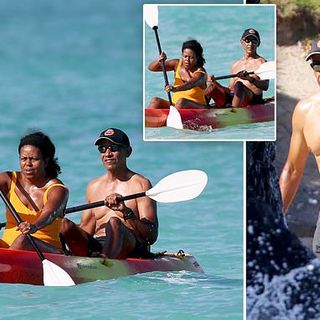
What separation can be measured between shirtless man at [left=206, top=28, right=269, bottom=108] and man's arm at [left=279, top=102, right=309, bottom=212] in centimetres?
27

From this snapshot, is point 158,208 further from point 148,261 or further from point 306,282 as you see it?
point 306,282

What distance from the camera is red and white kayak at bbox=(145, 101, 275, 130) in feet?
25.5

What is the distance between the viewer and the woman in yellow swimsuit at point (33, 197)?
739 centimetres

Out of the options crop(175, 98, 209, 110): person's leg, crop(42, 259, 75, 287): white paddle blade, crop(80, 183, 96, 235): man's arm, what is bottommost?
crop(42, 259, 75, 287): white paddle blade

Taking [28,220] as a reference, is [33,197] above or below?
above

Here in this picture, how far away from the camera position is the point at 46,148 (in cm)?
760

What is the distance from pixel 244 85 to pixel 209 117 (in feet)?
0.92

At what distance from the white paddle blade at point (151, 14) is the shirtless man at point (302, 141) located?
0.92m

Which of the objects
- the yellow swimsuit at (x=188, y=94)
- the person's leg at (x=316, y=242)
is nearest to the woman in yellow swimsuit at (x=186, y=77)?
the yellow swimsuit at (x=188, y=94)

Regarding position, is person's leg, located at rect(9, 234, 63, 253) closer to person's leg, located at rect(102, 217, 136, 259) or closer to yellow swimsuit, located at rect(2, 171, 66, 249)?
yellow swimsuit, located at rect(2, 171, 66, 249)

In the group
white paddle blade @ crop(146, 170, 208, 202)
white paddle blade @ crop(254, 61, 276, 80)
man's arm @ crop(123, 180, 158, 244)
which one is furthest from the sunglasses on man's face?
man's arm @ crop(123, 180, 158, 244)

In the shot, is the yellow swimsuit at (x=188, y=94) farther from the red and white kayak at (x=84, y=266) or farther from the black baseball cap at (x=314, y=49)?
the red and white kayak at (x=84, y=266)

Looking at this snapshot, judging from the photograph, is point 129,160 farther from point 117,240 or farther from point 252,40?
point 252,40

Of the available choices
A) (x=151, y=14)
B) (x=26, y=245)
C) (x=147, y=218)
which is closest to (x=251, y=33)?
(x=151, y=14)
